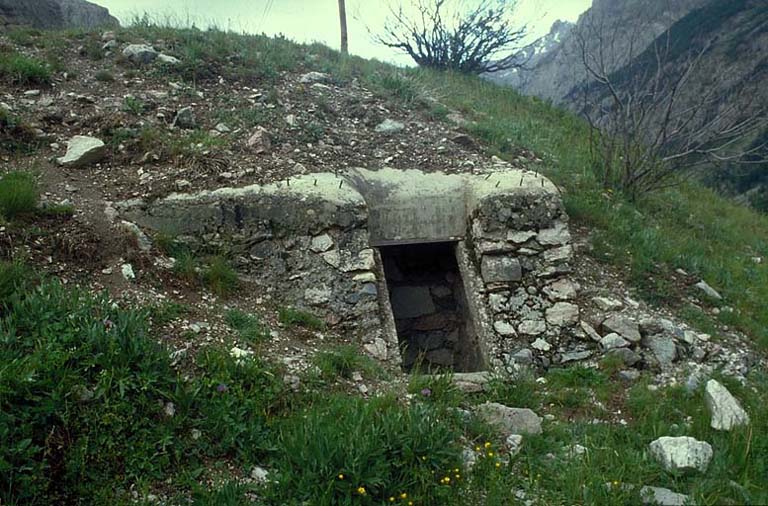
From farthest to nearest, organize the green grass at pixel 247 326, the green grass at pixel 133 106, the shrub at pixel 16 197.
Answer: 1. the green grass at pixel 133 106
2. the shrub at pixel 16 197
3. the green grass at pixel 247 326

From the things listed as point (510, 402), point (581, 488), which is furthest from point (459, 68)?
point (581, 488)

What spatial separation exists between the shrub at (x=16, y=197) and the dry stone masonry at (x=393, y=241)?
0.61 metres

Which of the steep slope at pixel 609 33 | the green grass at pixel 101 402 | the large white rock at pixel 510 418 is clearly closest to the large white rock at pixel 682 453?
the large white rock at pixel 510 418

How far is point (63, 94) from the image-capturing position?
220 inches

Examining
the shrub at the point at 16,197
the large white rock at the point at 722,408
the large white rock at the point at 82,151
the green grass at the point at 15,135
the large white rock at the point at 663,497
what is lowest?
the large white rock at the point at 663,497

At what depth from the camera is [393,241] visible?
17.0ft

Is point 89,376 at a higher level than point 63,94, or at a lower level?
lower

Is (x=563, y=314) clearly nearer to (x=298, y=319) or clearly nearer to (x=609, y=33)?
(x=298, y=319)

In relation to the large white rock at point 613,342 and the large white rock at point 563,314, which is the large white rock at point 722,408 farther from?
the large white rock at point 563,314

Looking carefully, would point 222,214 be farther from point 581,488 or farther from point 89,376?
point 581,488

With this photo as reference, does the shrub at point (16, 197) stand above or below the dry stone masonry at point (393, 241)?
above

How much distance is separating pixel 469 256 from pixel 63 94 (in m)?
4.02

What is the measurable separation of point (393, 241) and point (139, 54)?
3.62m

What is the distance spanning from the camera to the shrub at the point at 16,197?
389 cm
